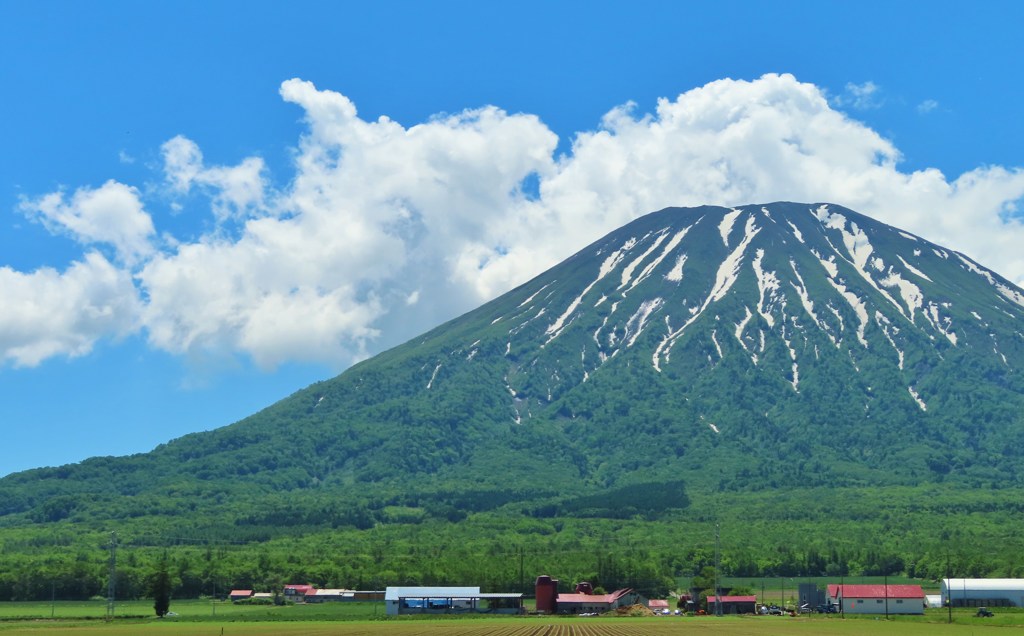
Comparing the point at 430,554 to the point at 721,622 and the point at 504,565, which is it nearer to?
the point at 504,565

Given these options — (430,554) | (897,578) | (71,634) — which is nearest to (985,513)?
(897,578)

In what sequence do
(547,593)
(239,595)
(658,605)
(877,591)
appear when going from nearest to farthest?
1. (877,591)
2. (547,593)
3. (658,605)
4. (239,595)

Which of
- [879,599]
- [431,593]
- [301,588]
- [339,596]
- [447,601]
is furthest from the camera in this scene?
[301,588]

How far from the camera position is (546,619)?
10525 centimetres

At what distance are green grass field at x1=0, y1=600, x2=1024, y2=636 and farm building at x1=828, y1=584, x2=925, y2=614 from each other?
7.35ft

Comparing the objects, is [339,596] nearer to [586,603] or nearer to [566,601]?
[566,601]

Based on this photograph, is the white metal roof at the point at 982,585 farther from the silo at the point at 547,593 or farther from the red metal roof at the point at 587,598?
the silo at the point at 547,593

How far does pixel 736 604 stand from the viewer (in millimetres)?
113938

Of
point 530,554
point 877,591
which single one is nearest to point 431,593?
point 877,591

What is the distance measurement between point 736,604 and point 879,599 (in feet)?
38.8

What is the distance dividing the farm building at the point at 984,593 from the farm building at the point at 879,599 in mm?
7090

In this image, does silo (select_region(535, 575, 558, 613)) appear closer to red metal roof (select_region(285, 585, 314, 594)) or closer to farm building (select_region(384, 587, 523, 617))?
farm building (select_region(384, 587, 523, 617))

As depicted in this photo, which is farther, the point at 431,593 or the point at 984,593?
the point at 431,593

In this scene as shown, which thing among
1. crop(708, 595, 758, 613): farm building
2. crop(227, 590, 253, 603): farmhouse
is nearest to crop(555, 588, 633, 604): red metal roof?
crop(708, 595, 758, 613): farm building
